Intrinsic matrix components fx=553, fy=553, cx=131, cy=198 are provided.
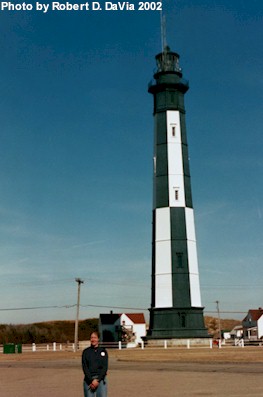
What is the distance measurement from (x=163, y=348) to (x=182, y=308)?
3484 millimetres

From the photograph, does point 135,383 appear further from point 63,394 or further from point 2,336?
point 2,336

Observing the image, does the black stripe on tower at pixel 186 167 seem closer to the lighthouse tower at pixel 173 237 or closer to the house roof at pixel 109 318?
the lighthouse tower at pixel 173 237

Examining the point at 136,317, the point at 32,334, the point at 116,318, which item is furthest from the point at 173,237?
the point at 32,334

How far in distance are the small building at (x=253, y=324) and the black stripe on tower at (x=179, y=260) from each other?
125 feet

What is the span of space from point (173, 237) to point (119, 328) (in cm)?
2458

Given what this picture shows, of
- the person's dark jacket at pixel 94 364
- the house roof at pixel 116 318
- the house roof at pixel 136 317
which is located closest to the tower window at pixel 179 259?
the house roof at pixel 116 318

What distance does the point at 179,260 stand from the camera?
147 ft

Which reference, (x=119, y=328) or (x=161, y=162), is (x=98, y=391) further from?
(x=119, y=328)

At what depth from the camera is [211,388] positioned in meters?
15.6

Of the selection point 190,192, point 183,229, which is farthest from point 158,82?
point 183,229

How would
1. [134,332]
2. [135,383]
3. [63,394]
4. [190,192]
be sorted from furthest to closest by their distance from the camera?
[134,332]
[190,192]
[135,383]
[63,394]

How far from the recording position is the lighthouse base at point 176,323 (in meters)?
44.2

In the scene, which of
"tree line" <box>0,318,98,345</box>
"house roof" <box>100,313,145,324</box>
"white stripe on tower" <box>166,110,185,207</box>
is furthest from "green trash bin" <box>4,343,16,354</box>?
"tree line" <box>0,318,98,345</box>

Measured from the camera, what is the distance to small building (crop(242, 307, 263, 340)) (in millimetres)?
79750
